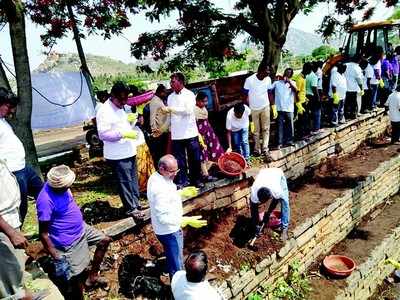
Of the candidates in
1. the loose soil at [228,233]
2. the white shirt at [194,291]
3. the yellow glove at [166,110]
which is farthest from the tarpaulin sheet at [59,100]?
the white shirt at [194,291]

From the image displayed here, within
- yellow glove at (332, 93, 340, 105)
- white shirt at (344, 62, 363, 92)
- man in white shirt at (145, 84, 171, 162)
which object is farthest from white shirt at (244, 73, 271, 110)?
white shirt at (344, 62, 363, 92)

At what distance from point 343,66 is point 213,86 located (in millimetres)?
3623

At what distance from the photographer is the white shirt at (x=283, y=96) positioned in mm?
8953

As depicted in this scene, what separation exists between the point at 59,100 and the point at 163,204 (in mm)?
7988

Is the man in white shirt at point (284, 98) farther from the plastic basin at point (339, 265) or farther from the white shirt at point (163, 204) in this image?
the white shirt at point (163, 204)

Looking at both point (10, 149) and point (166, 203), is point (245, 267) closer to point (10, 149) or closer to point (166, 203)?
point (166, 203)

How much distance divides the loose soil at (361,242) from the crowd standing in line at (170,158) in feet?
3.80

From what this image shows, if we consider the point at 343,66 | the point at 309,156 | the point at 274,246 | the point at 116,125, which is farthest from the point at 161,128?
the point at 343,66

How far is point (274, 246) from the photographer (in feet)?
22.3

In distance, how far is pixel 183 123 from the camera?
21.5 ft

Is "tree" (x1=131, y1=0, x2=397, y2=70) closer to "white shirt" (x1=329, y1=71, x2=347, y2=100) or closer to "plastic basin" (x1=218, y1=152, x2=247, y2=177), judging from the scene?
"white shirt" (x1=329, y1=71, x2=347, y2=100)

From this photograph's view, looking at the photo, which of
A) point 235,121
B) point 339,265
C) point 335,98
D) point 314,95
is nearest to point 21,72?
point 235,121

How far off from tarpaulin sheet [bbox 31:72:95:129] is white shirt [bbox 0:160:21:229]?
7969 mm

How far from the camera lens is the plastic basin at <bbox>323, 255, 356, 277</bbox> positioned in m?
7.25
